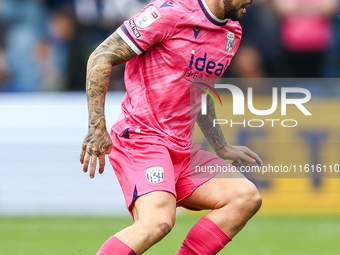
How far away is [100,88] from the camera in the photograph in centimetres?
323

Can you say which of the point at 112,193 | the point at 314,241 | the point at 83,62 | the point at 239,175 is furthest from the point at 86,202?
the point at 239,175

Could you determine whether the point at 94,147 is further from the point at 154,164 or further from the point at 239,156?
the point at 239,156

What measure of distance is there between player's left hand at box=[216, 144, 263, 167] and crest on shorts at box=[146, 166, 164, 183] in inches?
34.7

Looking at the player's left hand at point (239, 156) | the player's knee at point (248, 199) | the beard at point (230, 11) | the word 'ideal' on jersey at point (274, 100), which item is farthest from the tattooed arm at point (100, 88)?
the word 'ideal' on jersey at point (274, 100)

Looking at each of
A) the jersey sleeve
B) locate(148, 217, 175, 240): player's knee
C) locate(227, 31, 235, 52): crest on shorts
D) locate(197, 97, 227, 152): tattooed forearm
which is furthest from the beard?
locate(148, 217, 175, 240): player's knee

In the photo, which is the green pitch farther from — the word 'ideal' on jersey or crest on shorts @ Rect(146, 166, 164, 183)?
crest on shorts @ Rect(146, 166, 164, 183)

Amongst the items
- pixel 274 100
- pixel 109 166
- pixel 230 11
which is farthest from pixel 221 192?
pixel 274 100

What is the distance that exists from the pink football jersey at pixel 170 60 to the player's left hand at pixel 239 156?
55cm

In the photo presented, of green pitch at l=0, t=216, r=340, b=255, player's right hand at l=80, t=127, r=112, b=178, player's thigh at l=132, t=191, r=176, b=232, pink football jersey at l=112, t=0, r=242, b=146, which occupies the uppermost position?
pink football jersey at l=112, t=0, r=242, b=146

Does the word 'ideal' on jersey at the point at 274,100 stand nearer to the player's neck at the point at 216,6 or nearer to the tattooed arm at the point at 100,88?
the player's neck at the point at 216,6

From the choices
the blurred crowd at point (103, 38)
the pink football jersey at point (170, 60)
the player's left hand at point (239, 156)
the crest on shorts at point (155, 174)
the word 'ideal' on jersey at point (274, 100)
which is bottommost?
the word 'ideal' on jersey at point (274, 100)

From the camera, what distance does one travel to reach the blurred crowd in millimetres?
7484

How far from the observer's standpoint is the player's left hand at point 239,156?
4.00 metres

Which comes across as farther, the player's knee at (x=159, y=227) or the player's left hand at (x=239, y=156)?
the player's left hand at (x=239, y=156)
